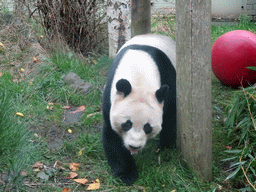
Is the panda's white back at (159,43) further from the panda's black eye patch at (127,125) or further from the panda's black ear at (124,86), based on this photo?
the panda's black eye patch at (127,125)

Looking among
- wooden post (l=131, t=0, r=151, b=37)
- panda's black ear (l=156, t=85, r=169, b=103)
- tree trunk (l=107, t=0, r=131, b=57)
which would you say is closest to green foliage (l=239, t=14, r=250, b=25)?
tree trunk (l=107, t=0, r=131, b=57)

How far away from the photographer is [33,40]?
5.54 m

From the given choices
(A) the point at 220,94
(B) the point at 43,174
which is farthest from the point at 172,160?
(A) the point at 220,94

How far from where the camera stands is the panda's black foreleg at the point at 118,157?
2.94 meters

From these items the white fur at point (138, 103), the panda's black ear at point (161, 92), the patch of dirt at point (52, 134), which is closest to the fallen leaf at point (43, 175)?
the patch of dirt at point (52, 134)

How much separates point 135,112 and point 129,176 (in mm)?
809

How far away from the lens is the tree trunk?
189 inches

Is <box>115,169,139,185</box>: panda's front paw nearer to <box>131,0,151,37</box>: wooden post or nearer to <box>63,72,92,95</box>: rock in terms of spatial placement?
<box>63,72,92,95</box>: rock

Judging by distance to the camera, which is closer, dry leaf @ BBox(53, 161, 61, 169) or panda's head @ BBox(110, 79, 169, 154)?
panda's head @ BBox(110, 79, 169, 154)

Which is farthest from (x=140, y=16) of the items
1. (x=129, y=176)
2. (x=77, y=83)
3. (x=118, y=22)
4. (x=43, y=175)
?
(x=43, y=175)

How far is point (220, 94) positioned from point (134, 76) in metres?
2.57

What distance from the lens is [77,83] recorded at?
14.8ft

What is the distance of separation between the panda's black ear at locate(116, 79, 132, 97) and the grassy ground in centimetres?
93

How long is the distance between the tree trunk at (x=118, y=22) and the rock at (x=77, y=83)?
857 mm
